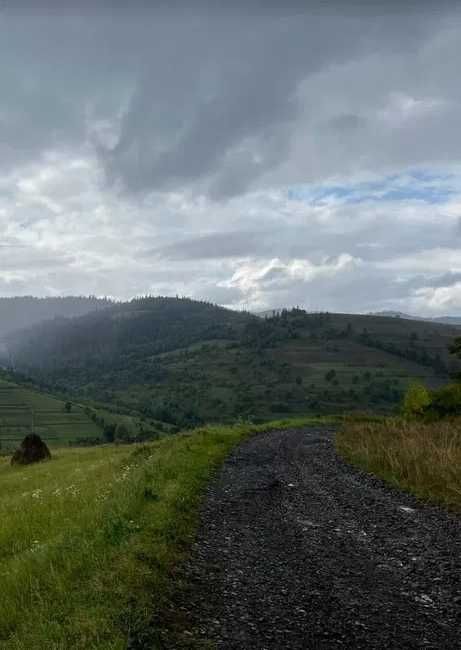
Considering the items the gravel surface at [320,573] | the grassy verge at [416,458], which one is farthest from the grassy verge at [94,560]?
the grassy verge at [416,458]

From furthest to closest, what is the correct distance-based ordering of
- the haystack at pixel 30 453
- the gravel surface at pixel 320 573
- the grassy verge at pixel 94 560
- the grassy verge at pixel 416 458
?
the haystack at pixel 30 453 < the grassy verge at pixel 416 458 < the gravel surface at pixel 320 573 < the grassy verge at pixel 94 560

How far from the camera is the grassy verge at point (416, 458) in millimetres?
15670

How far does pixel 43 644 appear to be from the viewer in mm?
6227

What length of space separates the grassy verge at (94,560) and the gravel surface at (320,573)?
21.5 inches

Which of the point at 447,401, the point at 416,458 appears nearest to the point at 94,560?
the point at 416,458

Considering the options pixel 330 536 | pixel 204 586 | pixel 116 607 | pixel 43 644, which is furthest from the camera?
pixel 330 536

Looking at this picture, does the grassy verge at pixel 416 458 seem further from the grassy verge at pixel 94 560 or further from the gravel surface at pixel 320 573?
the grassy verge at pixel 94 560

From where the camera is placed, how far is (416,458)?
18547mm

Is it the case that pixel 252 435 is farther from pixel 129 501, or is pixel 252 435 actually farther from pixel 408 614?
pixel 408 614

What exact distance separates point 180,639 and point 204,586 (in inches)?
75.5

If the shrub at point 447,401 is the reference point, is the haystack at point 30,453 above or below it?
below

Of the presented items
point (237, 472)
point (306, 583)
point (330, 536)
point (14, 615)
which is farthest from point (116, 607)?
point (237, 472)

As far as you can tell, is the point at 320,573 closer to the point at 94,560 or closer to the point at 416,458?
the point at 94,560

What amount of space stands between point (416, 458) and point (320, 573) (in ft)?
34.4
